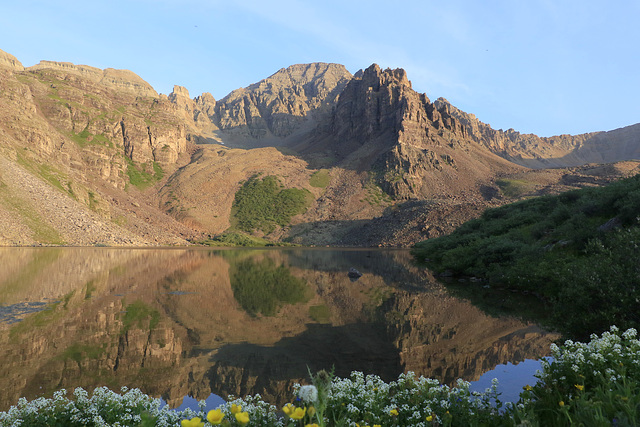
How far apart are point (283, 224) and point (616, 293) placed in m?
144

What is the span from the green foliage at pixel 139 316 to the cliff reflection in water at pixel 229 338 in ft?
0.28

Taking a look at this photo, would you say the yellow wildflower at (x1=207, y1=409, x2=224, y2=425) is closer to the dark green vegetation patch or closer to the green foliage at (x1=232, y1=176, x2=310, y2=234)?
the dark green vegetation patch

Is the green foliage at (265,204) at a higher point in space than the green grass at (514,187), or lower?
lower

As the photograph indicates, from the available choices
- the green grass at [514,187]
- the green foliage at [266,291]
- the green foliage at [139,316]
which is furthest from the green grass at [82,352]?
the green grass at [514,187]

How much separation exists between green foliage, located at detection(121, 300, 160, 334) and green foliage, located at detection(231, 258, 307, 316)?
204 inches

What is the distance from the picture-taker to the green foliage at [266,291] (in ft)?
75.0

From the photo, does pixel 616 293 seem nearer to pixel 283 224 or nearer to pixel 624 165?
pixel 283 224

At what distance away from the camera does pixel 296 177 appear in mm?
182000

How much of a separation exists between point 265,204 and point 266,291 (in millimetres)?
135378

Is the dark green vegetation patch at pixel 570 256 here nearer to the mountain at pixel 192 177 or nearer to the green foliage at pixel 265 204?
the mountain at pixel 192 177

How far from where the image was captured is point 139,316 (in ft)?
62.2

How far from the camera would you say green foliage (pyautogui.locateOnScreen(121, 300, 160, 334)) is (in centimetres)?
1719

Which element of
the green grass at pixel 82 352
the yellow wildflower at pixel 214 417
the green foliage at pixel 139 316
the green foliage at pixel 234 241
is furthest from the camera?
A: the green foliage at pixel 234 241

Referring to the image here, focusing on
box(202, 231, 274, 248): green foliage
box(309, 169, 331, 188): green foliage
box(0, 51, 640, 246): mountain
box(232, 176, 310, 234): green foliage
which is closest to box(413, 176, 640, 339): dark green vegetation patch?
box(0, 51, 640, 246): mountain
